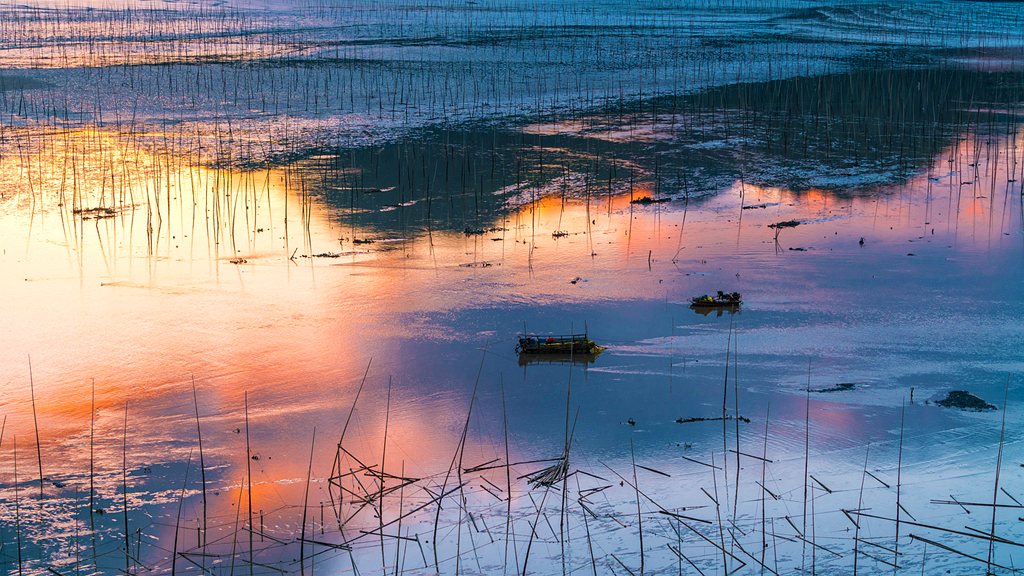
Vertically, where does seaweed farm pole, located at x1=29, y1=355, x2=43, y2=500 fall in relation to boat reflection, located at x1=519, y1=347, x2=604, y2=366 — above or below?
below

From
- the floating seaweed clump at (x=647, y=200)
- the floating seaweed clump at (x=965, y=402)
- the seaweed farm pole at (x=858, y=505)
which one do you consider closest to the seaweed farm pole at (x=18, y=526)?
the seaweed farm pole at (x=858, y=505)

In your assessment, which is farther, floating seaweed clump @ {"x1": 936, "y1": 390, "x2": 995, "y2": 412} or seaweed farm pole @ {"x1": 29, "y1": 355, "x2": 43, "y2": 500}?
floating seaweed clump @ {"x1": 936, "y1": 390, "x2": 995, "y2": 412}

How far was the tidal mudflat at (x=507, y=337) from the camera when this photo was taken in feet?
15.2

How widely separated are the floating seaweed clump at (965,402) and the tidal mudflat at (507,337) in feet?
0.08

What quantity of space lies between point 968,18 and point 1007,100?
18510 mm

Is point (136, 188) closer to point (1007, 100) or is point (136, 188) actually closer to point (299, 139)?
point (299, 139)

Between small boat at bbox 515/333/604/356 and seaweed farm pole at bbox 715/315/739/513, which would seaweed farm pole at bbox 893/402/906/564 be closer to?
seaweed farm pole at bbox 715/315/739/513

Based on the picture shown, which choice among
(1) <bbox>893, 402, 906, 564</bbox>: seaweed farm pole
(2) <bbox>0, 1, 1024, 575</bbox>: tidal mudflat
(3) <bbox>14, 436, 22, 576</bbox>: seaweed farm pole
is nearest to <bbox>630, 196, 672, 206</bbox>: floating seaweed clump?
(2) <bbox>0, 1, 1024, 575</bbox>: tidal mudflat

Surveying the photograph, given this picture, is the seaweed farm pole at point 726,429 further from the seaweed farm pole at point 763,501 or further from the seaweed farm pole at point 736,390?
the seaweed farm pole at point 763,501

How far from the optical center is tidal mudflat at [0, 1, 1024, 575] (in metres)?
4.62

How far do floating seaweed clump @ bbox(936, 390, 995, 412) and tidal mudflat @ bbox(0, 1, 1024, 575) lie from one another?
0.08 ft

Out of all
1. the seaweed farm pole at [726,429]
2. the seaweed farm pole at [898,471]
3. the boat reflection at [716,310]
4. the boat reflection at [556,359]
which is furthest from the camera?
the boat reflection at [716,310]

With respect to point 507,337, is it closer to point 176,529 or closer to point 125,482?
point 125,482

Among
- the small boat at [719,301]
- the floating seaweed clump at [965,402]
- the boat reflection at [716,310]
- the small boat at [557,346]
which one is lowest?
the floating seaweed clump at [965,402]
